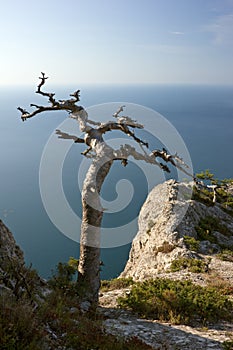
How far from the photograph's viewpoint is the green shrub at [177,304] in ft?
41.0

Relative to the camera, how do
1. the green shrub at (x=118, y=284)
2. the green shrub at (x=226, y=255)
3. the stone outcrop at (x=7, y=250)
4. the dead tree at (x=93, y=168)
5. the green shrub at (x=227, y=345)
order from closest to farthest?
the green shrub at (x=227, y=345)
the stone outcrop at (x=7, y=250)
the dead tree at (x=93, y=168)
the green shrub at (x=118, y=284)
the green shrub at (x=226, y=255)

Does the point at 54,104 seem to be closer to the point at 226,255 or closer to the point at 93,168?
the point at 93,168

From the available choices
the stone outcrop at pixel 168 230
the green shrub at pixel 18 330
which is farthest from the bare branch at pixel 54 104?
the stone outcrop at pixel 168 230

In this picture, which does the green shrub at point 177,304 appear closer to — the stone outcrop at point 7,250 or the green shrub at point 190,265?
the green shrub at point 190,265

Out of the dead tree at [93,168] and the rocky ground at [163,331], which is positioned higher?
the dead tree at [93,168]

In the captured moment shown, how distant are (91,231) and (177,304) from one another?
454cm

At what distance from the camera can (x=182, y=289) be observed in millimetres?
14227

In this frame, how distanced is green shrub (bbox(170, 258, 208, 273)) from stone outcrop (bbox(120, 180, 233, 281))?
54 cm

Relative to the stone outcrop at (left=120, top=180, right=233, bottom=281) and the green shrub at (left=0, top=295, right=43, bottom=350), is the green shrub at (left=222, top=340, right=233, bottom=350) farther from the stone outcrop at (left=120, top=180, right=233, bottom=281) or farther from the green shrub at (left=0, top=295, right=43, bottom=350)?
the stone outcrop at (left=120, top=180, right=233, bottom=281)

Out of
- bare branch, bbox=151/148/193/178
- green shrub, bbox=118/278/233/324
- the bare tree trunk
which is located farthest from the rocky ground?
bare branch, bbox=151/148/193/178

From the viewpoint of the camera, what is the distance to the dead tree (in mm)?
12453

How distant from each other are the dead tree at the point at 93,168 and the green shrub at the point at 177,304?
187 cm

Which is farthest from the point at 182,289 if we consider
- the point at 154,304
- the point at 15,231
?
the point at 15,231

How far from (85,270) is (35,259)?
62.9 meters
